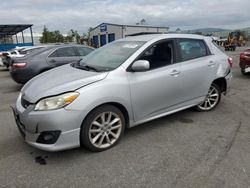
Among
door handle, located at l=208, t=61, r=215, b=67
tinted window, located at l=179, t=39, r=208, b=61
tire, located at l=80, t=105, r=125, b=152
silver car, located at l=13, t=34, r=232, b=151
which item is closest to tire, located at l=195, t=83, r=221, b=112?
silver car, located at l=13, t=34, r=232, b=151

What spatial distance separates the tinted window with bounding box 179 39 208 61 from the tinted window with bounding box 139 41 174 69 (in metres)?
0.27

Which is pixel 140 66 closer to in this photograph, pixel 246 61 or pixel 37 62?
pixel 37 62

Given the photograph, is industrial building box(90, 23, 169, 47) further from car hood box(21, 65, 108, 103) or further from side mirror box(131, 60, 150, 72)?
car hood box(21, 65, 108, 103)

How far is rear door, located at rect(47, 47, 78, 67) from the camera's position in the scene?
711 cm

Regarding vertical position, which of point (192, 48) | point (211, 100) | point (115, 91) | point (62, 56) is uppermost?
point (192, 48)

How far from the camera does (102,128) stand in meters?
2.90

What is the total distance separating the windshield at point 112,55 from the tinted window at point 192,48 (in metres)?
0.88

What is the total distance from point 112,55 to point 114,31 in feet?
102

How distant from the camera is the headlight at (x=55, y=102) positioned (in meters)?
2.52

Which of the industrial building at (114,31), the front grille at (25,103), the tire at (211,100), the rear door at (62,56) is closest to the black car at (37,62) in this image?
the rear door at (62,56)

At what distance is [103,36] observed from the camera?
1458 inches

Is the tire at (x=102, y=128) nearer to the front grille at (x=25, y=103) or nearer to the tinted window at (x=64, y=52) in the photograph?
the front grille at (x=25, y=103)

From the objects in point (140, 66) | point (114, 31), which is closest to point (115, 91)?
point (140, 66)

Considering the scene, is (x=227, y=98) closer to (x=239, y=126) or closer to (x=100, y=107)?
(x=239, y=126)
